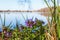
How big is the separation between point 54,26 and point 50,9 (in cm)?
8

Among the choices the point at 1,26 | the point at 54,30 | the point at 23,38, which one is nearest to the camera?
the point at 54,30

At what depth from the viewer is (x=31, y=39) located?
1.28 metres

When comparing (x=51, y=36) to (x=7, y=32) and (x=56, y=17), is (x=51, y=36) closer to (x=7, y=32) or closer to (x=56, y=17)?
(x=56, y=17)

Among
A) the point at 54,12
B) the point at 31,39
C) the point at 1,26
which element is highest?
the point at 54,12

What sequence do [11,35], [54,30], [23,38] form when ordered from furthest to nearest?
[11,35] < [23,38] < [54,30]

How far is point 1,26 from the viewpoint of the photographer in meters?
1.12

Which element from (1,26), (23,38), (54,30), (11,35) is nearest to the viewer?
(54,30)

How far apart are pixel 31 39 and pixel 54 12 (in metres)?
0.70

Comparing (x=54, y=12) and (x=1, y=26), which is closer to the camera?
(x=54, y=12)

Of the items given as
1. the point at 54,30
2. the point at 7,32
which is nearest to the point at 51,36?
the point at 54,30

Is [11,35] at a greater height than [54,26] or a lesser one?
lesser

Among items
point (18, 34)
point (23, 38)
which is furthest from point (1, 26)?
point (18, 34)

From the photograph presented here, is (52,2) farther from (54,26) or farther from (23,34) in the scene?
(23,34)

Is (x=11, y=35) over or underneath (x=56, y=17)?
underneath
